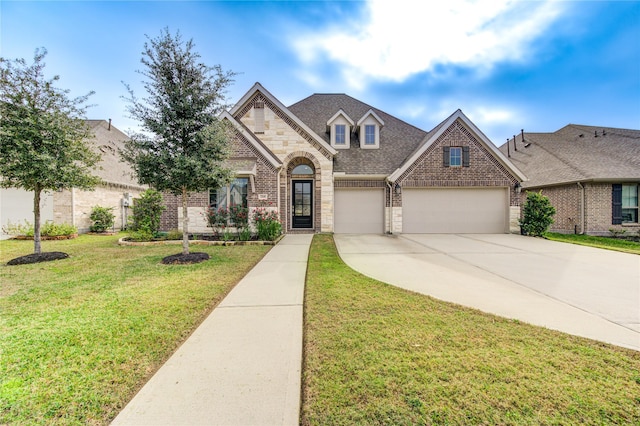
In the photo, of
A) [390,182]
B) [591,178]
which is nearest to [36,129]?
[390,182]

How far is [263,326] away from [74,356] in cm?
180

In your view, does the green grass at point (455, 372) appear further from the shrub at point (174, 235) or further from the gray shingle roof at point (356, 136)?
the gray shingle roof at point (356, 136)

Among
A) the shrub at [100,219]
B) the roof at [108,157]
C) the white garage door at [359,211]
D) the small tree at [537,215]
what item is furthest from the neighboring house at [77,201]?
the small tree at [537,215]

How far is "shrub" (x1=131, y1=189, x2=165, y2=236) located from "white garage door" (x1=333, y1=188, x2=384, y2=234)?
26.5 ft

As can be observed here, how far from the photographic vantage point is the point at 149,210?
1086 centimetres

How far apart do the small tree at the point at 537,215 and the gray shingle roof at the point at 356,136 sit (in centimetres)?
623

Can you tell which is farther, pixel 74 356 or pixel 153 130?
pixel 153 130

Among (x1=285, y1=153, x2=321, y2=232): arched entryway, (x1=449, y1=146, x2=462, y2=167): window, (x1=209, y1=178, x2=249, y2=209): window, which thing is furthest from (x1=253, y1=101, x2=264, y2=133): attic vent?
(x1=449, y1=146, x2=462, y2=167): window

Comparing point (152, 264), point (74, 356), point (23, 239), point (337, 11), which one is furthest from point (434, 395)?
point (23, 239)

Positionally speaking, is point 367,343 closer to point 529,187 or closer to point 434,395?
point 434,395

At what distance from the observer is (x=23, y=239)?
459 inches

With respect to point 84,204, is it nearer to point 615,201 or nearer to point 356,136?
point 356,136

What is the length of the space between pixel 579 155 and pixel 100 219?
2739 cm

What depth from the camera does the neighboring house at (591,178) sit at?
13297 mm
